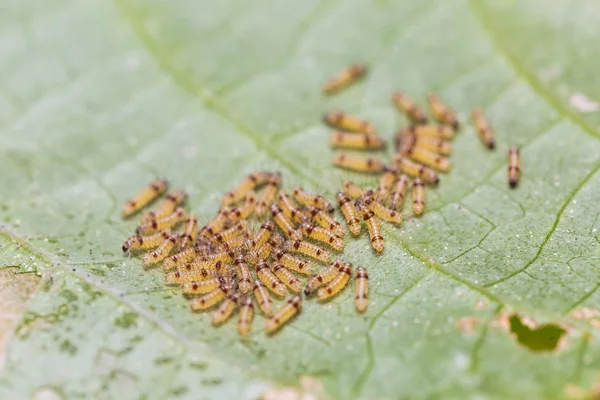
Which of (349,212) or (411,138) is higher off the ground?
(411,138)

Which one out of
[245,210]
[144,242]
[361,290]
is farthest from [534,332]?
[144,242]

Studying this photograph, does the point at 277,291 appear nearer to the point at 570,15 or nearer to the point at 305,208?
the point at 305,208

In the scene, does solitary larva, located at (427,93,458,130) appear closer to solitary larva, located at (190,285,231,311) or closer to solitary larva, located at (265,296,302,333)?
solitary larva, located at (265,296,302,333)

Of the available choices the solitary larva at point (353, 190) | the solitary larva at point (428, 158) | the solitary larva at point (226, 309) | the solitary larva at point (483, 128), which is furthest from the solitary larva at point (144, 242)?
the solitary larva at point (483, 128)

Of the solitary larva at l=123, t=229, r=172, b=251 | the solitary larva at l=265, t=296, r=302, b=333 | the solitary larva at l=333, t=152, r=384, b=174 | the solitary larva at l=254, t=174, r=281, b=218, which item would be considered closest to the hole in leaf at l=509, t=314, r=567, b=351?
the solitary larva at l=265, t=296, r=302, b=333

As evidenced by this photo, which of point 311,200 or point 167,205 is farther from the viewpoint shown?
point 167,205

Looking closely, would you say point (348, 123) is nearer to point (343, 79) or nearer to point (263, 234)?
point (343, 79)

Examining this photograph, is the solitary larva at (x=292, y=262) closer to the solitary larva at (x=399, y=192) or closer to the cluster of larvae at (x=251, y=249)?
the cluster of larvae at (x=251, y=249)
